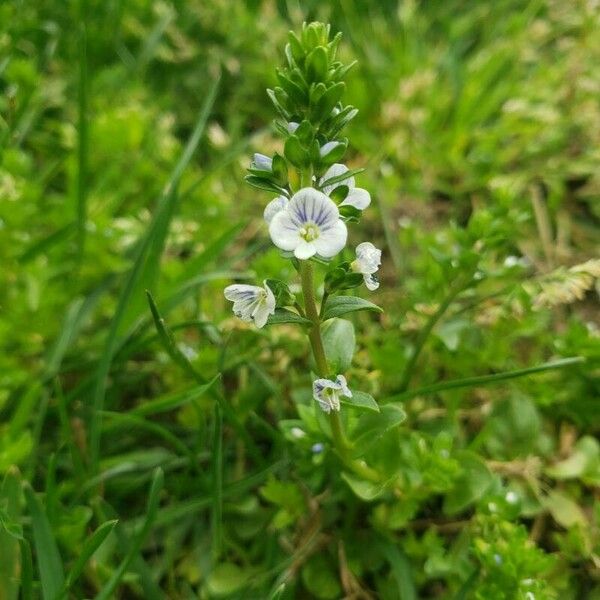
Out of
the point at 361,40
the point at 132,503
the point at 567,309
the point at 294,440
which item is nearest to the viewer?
the point at 294,440

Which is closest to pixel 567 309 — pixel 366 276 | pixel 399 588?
pixel 399 588

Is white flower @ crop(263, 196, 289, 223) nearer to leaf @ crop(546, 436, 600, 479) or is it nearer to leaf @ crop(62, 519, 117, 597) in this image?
leaf @ crop(62, 519, 117, 597)

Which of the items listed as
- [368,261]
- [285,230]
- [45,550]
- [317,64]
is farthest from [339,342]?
[45,550]

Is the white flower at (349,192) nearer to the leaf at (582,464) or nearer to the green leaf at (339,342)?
the green leaf at (339,342)

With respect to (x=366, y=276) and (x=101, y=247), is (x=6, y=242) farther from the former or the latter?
(x=366, y=276)

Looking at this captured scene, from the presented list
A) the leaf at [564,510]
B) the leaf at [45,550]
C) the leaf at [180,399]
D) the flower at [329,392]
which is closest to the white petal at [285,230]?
the flower at [329,392]

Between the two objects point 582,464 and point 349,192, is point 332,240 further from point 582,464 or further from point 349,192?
point 582,464

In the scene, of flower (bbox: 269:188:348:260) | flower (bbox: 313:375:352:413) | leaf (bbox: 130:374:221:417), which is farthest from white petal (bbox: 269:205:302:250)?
leaf (bbox: 130:374:221:417)
